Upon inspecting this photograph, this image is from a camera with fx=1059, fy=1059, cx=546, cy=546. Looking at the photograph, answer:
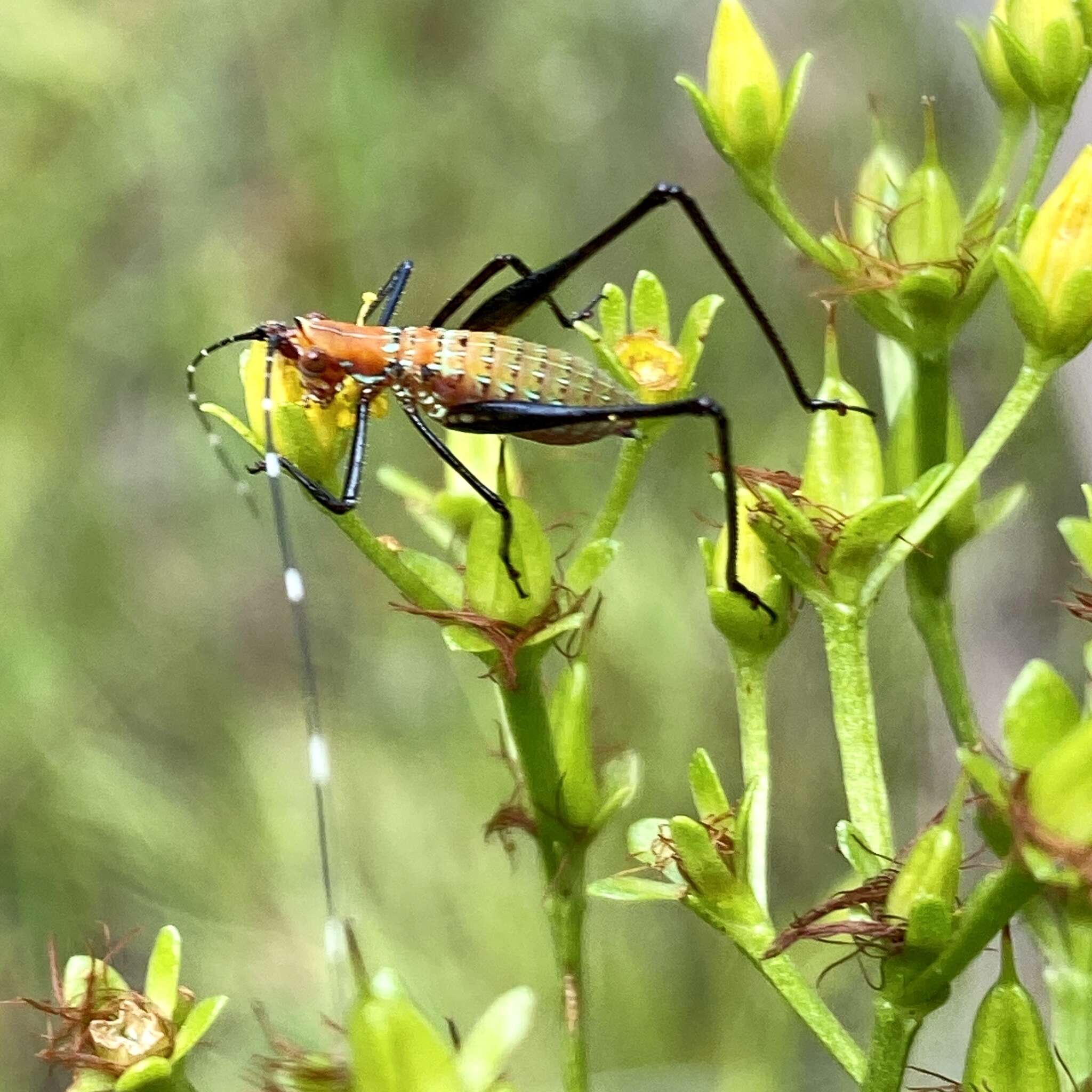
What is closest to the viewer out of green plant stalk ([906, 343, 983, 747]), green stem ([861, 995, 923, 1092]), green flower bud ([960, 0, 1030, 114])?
green stem ([861, 995, 923, 1092])

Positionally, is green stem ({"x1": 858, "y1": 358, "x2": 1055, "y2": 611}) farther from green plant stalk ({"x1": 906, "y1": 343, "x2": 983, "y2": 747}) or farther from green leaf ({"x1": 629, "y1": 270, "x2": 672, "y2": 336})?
green leaf ({"x1": 629, "y1": 270, "x2": 672, "y2": 336})

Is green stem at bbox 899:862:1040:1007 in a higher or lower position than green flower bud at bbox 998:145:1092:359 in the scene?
lower

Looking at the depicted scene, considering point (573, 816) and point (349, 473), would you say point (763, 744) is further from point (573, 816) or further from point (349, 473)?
point (349, 473)

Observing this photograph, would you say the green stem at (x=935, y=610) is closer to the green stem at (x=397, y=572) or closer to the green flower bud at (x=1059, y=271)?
the green flower bud at (x=1059, y=271)

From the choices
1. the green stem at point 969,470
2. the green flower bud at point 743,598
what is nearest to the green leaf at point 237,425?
the green flower bud at point 743,598

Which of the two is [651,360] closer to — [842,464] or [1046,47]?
[842,464]

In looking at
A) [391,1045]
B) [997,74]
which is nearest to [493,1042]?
[391,1045]

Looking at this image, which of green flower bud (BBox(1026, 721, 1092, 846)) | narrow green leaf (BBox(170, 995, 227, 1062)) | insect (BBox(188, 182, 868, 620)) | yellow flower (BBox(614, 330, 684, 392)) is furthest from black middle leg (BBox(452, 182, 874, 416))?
narrow green leaf (BBox(170, 995, 227, 1062))
